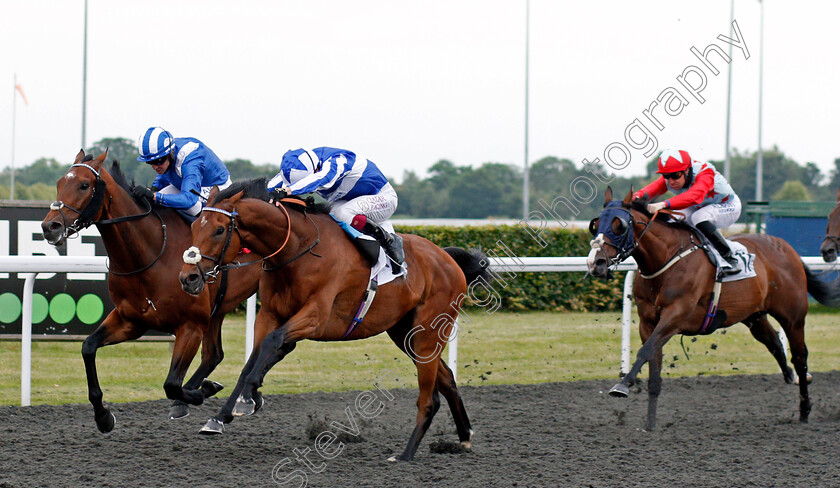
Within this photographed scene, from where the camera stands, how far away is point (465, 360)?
25.2 feet

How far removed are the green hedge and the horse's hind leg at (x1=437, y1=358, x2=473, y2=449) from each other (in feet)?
17.6

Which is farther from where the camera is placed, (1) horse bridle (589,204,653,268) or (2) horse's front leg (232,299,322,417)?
(1) horse bridle (589,204,653,268)

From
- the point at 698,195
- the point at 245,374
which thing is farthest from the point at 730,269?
the point at 245,374

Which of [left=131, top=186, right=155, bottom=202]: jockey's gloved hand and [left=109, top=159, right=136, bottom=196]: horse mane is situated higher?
[left=109, top=159, right=136, bottom=196]: horse mane

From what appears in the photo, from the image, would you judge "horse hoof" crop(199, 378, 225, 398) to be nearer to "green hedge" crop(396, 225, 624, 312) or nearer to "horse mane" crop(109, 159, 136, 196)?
"horse mane" crop(109, 159, 136, 196)

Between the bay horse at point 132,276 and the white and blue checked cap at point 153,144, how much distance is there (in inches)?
6.2

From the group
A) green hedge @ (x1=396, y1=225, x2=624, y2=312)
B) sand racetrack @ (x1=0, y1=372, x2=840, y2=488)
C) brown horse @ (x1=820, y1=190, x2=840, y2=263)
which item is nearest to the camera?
sand racetrack @ (x1=0, y1=372, x2=840, y2=488)

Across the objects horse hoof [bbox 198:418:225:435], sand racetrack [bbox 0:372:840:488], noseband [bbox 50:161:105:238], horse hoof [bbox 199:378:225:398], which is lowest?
sand racetrack [bbox 0:372:840:488]

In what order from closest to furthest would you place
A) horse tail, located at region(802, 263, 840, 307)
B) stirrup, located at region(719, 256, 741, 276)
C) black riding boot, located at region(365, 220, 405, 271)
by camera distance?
black riding boot, located at region(365, 220, 405, 271)
stirrup, located at region(719, 256, 741, 276)
horse tail, located at region(802, 263, 840, 307)

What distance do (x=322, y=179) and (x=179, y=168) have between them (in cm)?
111

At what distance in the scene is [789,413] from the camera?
18.6ft

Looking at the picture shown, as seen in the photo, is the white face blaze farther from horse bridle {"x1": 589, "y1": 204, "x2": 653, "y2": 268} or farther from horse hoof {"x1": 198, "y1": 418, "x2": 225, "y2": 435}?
horse hoof {"x1": 198, "y1": 418, "x2": 225, "y2": 435}

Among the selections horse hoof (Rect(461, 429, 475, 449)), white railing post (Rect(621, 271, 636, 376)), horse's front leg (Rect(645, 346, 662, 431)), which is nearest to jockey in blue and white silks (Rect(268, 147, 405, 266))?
horse hoof (Rect(461, 429, 475, 449))

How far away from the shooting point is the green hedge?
32.6 feet
